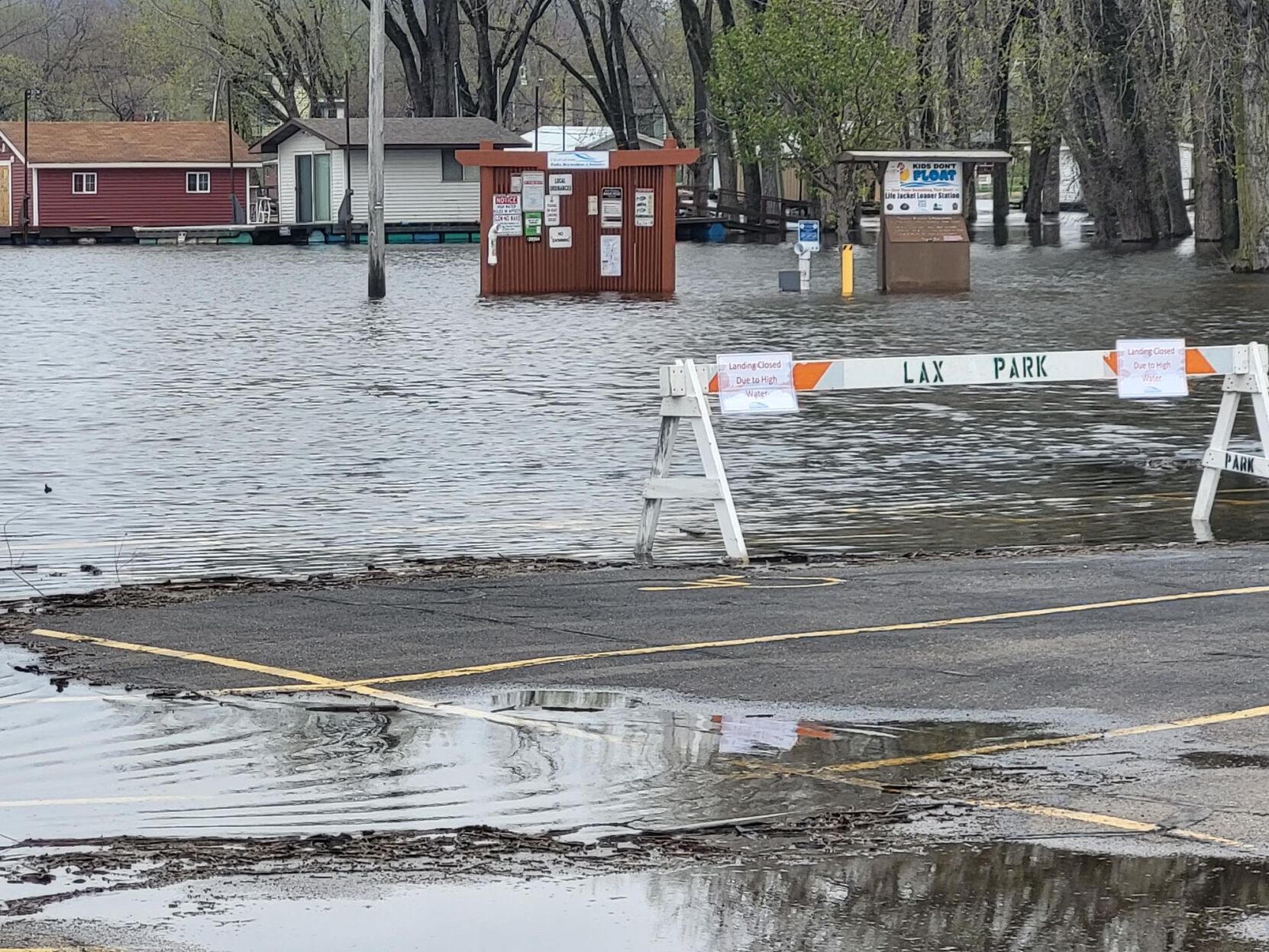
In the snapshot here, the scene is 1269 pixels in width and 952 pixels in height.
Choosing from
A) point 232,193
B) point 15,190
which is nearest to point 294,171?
point 232,193

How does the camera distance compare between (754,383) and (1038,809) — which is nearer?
(1038,809)

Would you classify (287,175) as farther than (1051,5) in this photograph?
Yes

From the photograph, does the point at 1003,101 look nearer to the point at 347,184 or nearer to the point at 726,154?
the point at 347,184

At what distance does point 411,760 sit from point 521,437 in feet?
35.0

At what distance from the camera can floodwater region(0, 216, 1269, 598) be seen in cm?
1242

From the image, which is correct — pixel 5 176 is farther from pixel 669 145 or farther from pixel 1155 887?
pixel 1155 887

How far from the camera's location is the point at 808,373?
11.8 metres

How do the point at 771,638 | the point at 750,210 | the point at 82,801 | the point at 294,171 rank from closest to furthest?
the point at 82,801
the point at 771,638
the point at 750,210
the point at 294,171

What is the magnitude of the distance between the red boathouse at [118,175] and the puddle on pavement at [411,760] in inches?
2938

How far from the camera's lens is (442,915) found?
5.10m

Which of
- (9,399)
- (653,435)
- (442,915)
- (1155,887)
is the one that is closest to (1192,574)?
(1155,887)

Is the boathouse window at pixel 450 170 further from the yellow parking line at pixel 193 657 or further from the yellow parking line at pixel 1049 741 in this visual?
the yellow parking line at pixel 1049 741

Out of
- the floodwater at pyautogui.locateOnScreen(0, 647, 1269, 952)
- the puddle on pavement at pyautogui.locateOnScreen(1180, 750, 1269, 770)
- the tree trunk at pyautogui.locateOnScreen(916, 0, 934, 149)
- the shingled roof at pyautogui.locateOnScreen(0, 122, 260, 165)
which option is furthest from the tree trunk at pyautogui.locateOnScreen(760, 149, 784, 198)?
the puddle on pavement at pyautogui.locateOnScreen(1180, 750, 1269, 770)

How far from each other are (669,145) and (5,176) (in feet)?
157
